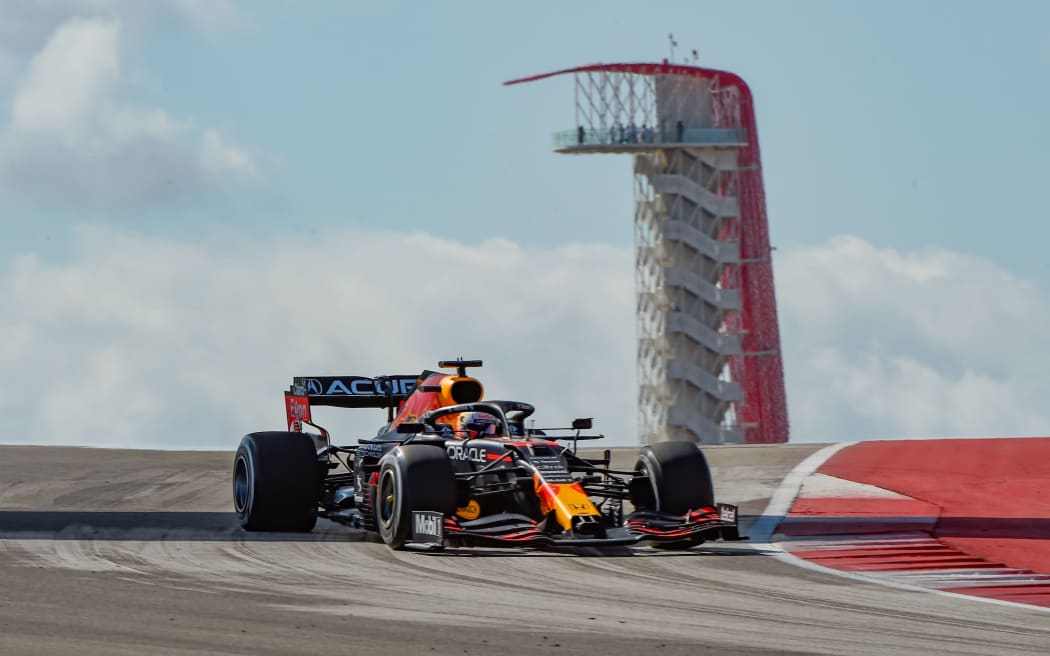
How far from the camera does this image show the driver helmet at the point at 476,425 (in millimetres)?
15281

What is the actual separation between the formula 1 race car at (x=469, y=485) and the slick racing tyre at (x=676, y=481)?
1 cm

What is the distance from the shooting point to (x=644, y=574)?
11867mm

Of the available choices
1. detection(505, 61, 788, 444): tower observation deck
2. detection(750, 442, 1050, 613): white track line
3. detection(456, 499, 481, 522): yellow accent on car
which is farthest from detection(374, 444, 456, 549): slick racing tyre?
detection(505, 61, 788, 444): tower observation deck

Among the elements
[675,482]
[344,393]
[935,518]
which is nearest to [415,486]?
[675,482]

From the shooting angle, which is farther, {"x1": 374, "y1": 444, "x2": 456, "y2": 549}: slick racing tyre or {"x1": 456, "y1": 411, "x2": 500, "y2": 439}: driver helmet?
{"x1": 456, "y1": 411, "x2": 500, "y2": 439}: driver helmet

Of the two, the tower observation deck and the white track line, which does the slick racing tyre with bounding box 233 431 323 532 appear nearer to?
the white track line

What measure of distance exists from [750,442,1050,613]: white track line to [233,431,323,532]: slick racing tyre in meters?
4.50

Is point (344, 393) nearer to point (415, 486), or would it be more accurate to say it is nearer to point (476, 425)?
point (476, 425)

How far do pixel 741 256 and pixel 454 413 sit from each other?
2510 inches

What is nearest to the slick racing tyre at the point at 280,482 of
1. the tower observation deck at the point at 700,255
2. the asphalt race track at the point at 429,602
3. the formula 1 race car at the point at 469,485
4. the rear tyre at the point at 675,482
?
the formula 1 race car at the point at 469,485

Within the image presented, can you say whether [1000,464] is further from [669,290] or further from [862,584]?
[669,290]

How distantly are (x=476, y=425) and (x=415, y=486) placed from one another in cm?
212

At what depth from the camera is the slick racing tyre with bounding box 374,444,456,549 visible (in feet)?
43.8

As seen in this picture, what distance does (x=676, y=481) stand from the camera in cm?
1460
